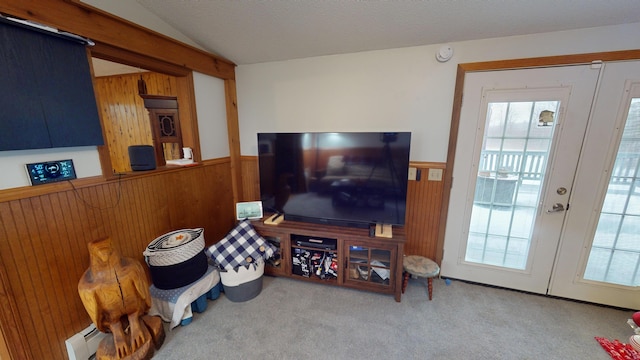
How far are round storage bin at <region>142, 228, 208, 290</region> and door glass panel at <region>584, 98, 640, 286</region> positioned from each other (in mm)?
3162

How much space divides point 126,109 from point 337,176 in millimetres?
3099

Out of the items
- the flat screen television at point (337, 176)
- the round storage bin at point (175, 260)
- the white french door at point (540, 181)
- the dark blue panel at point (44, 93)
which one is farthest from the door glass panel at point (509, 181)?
the dark blue panel at point (44, 93)

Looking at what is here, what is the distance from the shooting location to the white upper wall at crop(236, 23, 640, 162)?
173cm

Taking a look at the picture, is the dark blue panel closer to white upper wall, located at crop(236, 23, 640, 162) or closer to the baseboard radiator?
the baseboard radiator

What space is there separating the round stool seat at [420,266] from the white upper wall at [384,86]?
3.03ft

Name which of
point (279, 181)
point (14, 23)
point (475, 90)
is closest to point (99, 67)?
point (14, 23)

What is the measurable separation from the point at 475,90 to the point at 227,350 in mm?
2697

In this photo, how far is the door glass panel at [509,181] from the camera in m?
1.85

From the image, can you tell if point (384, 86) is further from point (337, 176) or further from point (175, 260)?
point (175, 260)

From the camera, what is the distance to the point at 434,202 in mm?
2195

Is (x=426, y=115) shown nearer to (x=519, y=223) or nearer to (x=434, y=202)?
(x=434, y=202)

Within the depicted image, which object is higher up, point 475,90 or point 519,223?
point 475,90

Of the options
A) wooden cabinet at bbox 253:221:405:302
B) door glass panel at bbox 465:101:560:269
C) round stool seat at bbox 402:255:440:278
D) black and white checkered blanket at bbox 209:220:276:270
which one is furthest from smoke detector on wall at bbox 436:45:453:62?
black and white checkered blanket at bbox 209:220:276:270

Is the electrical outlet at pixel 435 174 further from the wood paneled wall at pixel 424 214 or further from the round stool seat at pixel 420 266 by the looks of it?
the round stool seat at pixel 420 266
